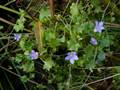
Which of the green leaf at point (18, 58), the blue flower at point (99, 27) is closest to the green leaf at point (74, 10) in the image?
the blue flower at point (99, 27)

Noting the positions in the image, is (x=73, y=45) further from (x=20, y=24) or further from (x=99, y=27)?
(x=20, y=24)

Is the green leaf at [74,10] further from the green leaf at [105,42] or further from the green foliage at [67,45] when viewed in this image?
the green leaf at [105,42]

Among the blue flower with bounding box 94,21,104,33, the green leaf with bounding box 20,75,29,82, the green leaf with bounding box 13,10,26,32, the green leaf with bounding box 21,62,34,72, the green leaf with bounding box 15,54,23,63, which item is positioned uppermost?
the green leaf with bounding box 13,10,26,32

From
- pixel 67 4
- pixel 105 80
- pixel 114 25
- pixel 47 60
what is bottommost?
pixel 105 80

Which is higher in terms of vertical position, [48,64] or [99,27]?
[99,27]

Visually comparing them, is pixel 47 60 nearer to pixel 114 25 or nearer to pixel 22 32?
pixel 22 32

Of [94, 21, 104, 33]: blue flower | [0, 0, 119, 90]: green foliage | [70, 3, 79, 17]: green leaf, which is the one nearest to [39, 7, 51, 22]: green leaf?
[0, 0, 119, 90]: green foliage

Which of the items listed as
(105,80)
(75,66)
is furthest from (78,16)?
(105,80)

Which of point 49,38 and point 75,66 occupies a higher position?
point 49,38

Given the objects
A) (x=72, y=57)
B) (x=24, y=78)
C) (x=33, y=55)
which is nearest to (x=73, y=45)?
(x=72, y=57)

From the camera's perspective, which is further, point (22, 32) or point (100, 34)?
point (22, 32)

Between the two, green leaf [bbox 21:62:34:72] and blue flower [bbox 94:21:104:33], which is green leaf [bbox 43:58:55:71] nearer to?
green leaf [bbox 21:62:34:72]
